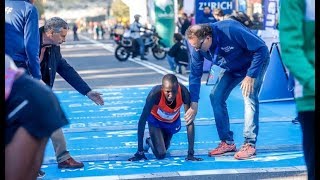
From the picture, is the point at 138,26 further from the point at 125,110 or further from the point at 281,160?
the point at 281,160

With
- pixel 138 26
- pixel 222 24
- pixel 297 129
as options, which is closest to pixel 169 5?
pixel 138 26

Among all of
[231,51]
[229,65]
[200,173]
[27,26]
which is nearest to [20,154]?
[27,26]

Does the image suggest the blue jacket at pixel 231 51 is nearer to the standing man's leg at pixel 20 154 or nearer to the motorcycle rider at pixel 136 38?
→ the standing man's leg at pixel 20 154

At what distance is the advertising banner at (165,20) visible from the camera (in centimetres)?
2539

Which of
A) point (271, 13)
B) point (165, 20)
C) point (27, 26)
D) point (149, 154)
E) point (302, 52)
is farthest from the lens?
point (165, 20)

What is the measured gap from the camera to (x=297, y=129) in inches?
361

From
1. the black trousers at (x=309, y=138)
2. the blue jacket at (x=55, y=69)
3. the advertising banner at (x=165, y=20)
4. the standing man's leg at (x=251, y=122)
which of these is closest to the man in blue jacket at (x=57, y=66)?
the blue jacket at (x=55, y=69)

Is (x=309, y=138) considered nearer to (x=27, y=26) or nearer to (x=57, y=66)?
(x=27, y=26)

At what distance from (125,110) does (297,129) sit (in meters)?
3.55

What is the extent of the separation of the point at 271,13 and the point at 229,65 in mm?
7217

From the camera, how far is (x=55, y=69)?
690 cm

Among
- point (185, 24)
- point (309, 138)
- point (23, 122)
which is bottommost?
point (185, 24)

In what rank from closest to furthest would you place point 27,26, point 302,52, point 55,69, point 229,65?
point 302,52
point 27,26
point 55,69
point 229,65

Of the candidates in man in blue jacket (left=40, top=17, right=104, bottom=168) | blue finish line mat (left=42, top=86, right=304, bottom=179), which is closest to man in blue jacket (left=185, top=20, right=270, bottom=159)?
blue finish line mat (left=42, top=86, right=304, bottom=179)
